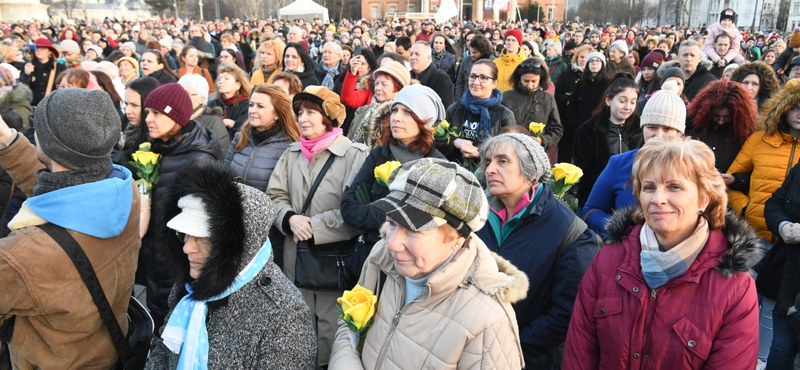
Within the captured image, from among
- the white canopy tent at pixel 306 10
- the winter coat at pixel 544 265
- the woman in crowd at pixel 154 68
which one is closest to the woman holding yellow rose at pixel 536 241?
the winter coat at pixel 544 265

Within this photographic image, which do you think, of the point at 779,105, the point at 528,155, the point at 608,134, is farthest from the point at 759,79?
the point at 528,155

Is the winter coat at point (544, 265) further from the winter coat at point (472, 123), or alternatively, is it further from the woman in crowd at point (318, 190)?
the winter coat at point (472, 123)

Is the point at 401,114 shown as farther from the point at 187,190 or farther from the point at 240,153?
the point at 187,190

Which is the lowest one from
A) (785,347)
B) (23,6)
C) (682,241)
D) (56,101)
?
(785,347)

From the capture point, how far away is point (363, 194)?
360cm

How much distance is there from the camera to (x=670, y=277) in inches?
88.2

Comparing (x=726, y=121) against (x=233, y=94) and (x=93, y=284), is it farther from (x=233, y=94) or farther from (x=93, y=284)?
(x=233, y=94)

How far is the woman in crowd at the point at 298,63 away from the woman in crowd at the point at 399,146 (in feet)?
13.6

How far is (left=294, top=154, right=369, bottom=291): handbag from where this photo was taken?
3621 millimetres

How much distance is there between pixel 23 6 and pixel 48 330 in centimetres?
5949

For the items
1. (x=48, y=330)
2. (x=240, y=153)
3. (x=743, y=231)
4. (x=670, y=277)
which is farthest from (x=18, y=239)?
(x=743, y=231)

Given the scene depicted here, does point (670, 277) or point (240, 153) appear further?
point (240, 153)

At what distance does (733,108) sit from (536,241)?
2.51 meters

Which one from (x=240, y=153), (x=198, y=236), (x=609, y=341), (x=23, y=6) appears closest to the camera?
(x=198, y=236)
